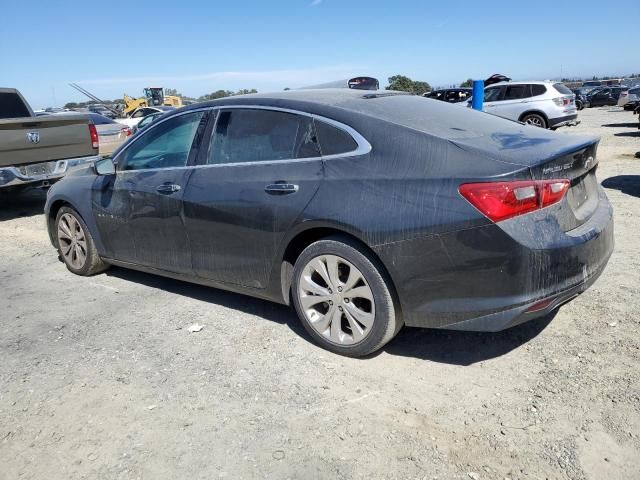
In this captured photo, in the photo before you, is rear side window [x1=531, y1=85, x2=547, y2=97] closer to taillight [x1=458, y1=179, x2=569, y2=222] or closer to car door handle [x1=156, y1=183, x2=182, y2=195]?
car door handle [x1=156, y1=183, x2=182, y2=195]

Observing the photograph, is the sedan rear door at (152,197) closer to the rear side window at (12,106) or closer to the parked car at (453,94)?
the rear side window at (12,106)

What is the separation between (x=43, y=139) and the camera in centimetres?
813

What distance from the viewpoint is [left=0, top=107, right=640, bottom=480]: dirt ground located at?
99.3 inches

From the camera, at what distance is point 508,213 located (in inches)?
110

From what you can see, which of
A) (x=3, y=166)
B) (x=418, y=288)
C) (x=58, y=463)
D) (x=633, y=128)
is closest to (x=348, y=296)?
(x=418, y=288)

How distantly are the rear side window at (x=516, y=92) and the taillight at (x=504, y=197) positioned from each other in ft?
51.4

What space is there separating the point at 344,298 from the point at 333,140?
0.97 m

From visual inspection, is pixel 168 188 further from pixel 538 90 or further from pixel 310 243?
pixel 538 90

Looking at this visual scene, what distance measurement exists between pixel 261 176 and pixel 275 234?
15.9 inches

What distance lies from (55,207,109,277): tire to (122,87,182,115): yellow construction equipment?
3262cm

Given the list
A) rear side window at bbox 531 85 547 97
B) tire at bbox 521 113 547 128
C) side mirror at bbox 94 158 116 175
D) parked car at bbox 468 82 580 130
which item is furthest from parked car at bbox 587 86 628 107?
side mirror at bbox 94 158 116 175

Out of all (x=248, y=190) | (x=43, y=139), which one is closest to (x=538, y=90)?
(x=43, y=139)

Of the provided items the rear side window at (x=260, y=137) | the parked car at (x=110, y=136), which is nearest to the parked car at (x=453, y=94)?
the parked car at (x=110, y=136)

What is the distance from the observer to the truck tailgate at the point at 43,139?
770 centimetres
